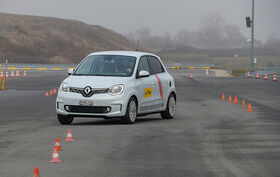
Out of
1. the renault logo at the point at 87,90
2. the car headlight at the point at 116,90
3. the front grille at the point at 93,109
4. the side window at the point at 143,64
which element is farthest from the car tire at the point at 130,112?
the side window at the point at 143,64

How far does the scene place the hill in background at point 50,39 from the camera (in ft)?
461

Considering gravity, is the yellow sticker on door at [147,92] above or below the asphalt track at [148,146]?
above

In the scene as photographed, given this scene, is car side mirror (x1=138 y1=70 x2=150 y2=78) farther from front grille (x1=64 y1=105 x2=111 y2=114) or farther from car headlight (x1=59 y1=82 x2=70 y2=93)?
car headlight (x1=59 y1=82 x2=70 y2=93)

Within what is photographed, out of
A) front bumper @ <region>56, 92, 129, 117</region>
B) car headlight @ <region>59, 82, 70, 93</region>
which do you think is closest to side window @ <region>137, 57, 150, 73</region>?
front bumper @ <region>56, 92, 129, 117</region>

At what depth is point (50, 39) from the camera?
159375 millimetres

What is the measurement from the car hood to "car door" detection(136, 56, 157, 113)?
1.82 ft

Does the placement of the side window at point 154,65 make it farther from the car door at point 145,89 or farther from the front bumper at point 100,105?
the front bumper at point 100,105

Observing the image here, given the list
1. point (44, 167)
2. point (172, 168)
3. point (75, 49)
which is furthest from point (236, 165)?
point (75, 49)

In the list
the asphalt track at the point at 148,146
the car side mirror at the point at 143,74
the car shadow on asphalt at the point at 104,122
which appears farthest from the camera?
the car shadow on asphalt at the point at 104,122

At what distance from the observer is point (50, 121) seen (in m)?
16.0

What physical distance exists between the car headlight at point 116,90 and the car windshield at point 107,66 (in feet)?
2.00

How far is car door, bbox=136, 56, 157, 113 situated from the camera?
1497 centimetres

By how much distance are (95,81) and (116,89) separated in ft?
1.62

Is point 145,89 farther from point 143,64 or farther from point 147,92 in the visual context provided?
point 143,64
